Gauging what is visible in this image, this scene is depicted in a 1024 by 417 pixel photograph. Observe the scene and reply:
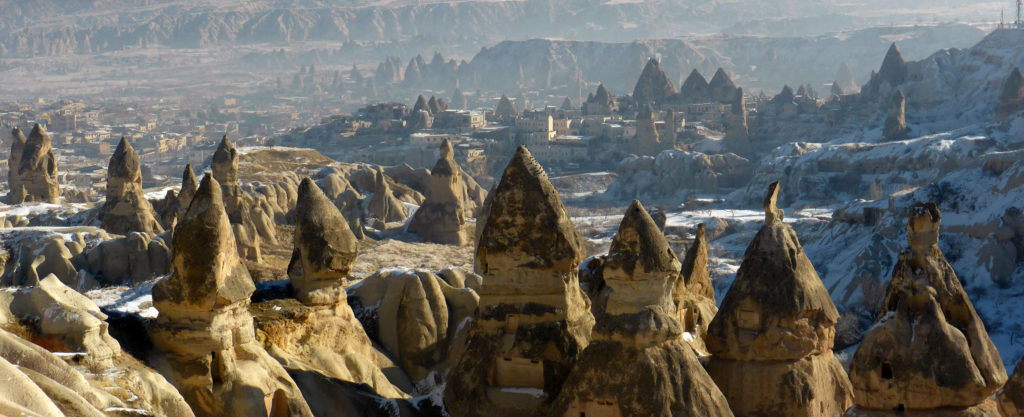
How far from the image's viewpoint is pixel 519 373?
12.9 meters

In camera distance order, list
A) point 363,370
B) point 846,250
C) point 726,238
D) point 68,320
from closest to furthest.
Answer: point 68,320, point 363,370, point 846,250, point 726,238

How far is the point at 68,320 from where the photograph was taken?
35.6 ft

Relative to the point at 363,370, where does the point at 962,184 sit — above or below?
below

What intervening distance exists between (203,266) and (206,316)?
463 mm

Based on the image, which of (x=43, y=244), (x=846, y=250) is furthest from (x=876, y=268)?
(x=43, y=244)

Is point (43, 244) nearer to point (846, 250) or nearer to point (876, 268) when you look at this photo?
point (876, 268)

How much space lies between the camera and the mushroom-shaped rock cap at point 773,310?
14078mm

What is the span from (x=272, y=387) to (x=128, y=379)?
6.34 ft

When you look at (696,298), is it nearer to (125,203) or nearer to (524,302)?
(524,302)

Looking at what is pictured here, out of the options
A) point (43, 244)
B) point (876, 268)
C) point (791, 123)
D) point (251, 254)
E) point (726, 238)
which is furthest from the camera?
point (791, 123)

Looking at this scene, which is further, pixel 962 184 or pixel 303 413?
pixel 962 184

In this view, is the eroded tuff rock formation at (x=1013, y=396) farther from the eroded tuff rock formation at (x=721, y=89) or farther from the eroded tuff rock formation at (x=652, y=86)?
the eroded tuff rock formation at (x=652, y=86)

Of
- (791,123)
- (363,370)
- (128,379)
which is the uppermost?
(128,379)

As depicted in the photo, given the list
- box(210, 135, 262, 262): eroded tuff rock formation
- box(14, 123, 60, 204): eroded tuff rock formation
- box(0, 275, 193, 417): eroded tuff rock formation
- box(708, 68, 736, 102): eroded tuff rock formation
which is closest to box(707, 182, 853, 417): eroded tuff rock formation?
box(0, 275, 193, 417): eroded tuff rock formation
